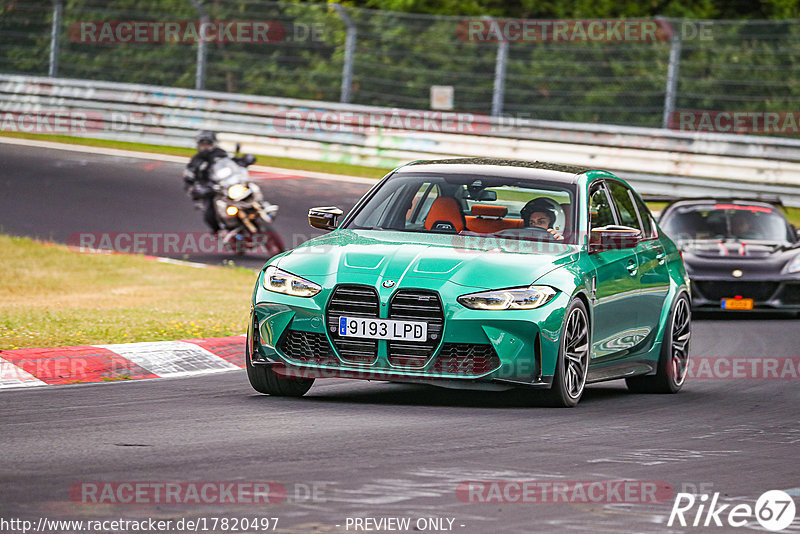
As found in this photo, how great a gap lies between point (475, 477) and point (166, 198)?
1802 cm

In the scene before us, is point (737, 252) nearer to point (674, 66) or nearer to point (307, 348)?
point (307, 348)

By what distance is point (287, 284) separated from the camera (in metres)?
8.77

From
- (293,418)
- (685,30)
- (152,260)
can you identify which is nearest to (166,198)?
(152,260)

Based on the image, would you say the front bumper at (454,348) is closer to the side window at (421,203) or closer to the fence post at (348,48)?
the side window at (421,203)

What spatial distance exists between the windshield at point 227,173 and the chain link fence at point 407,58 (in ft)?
27.2

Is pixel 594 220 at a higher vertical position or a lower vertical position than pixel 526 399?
higher

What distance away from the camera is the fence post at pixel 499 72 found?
2716 cm

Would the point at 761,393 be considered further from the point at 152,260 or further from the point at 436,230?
the point at 152,260

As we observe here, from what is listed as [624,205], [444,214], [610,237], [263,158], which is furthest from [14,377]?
[263,158]

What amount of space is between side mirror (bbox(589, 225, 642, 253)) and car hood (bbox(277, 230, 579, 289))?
7.8 inches

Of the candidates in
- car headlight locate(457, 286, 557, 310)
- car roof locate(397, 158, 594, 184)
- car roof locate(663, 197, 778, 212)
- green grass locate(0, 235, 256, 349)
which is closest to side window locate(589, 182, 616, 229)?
car roof locate(397, 158, 594, 184)

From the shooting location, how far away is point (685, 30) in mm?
25797

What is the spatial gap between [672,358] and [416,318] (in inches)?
113

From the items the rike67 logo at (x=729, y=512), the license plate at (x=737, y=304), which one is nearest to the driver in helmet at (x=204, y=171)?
the license plate at (x=737, y=304)
